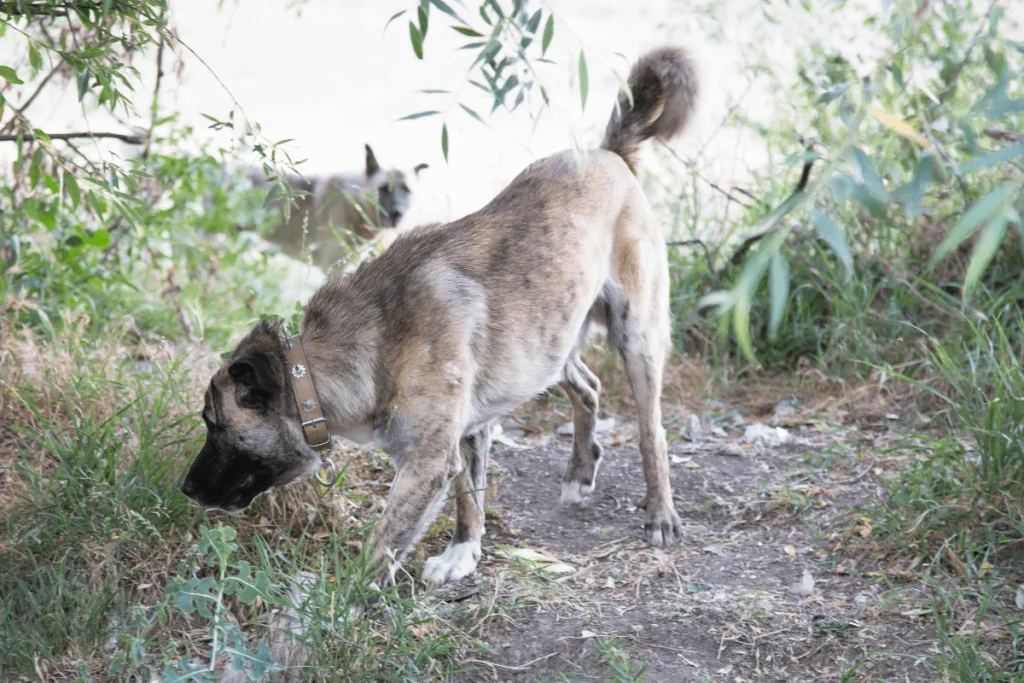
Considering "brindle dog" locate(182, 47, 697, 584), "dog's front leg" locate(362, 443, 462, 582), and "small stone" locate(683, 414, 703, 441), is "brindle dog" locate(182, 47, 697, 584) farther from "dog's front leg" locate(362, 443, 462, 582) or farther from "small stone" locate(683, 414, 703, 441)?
"small stone" locate(683, 414, 703, 441)

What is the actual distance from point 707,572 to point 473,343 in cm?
129

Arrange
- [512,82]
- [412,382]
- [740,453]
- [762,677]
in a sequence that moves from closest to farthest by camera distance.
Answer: [512,82] < [762,677] < [412,382] < [740,453]

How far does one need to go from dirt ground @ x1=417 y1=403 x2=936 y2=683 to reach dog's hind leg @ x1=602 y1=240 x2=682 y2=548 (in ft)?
0.89

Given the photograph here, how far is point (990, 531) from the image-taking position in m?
3.58

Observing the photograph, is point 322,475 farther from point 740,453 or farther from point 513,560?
point 740,453

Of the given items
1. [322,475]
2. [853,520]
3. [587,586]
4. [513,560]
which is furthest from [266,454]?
[853,520]

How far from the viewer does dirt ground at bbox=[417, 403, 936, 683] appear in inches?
129

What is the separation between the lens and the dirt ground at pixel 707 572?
328 cm

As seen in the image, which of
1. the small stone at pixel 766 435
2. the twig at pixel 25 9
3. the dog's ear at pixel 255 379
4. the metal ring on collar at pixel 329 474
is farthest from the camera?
the small stone at pixel 766 435

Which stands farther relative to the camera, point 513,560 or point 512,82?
point 513,560

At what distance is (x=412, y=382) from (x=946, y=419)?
2604 millimetres

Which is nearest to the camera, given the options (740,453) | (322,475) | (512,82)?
(512,82)

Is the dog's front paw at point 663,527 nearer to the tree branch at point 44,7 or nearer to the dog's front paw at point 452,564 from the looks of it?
the dog's front paw at point 452,564

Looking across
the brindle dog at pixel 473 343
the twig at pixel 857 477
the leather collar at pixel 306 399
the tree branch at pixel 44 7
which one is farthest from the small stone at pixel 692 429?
the tree branch at pixel 44 7
